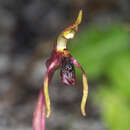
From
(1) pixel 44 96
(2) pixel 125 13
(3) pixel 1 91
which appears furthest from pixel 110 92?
(2) pixel 125 13

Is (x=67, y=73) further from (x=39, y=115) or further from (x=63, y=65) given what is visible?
(x=39, y=115)

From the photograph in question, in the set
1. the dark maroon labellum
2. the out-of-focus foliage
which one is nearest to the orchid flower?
the dark maroon labellum

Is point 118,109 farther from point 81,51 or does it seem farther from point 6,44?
point 6,44

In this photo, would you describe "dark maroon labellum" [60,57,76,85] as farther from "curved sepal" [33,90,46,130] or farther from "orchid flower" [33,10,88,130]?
"curved sepal" [33,90,46,130]

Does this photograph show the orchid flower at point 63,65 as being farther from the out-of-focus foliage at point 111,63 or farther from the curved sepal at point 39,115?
the out-of-focus foliage at point 111,63

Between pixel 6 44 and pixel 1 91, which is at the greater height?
pixel 6 44

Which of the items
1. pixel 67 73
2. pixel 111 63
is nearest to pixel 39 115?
pixel 67 73

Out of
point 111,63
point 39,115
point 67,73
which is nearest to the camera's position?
point 67,73

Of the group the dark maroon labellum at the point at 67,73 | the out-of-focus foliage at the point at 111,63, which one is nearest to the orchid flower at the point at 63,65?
the dark maroon labellum at the point at 67,73
